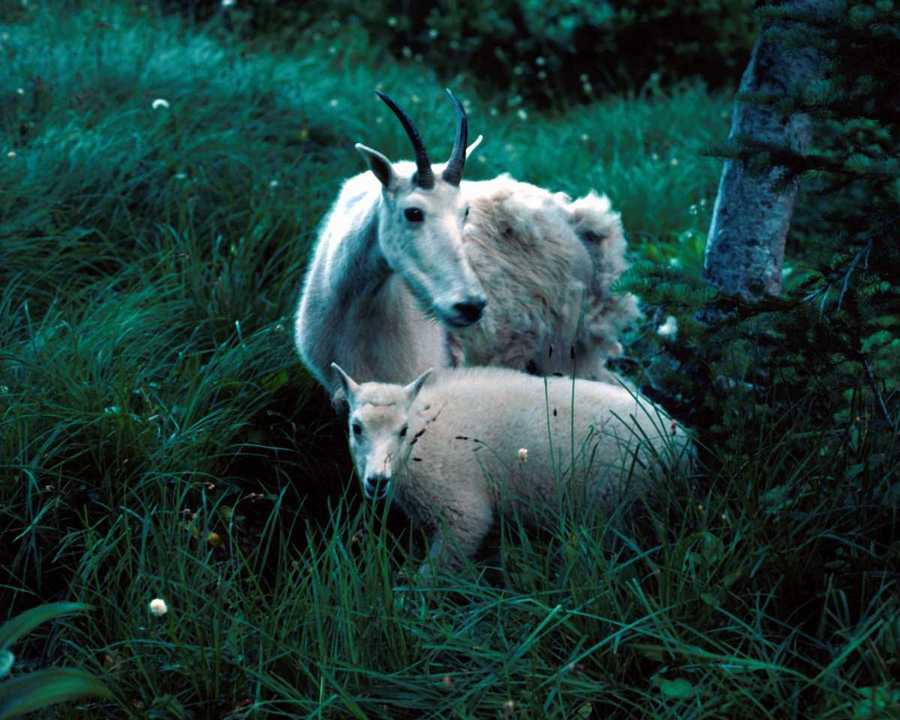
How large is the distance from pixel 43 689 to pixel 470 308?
2.09 metres

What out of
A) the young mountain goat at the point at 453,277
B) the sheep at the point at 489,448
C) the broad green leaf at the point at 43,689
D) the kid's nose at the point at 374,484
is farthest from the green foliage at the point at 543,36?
the broad green leaf at the point at 43,689

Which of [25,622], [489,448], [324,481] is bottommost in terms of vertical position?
Result: [324,481]

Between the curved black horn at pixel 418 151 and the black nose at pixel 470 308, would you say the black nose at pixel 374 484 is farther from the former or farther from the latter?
the curved black horn at pixel 418 151

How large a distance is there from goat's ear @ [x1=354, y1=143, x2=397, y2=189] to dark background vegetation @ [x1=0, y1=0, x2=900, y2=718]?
1.01 metres

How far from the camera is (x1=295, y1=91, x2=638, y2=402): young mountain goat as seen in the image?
4238 millimetres

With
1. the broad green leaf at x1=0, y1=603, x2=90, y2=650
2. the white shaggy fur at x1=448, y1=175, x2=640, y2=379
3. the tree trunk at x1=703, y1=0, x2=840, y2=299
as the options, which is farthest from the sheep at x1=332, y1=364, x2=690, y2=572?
the broad green leaf at x1=0, y1=603, x2=90, y2=650

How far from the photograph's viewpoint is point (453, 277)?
4.15 meters

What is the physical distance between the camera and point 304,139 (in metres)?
7.64

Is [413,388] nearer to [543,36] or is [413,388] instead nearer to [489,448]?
[489,448]

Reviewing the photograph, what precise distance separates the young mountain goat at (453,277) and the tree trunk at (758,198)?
2.46 feet

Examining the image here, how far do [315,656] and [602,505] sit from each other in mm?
1263

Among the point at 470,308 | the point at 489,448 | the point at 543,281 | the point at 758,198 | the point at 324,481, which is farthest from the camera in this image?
the point at 543,281

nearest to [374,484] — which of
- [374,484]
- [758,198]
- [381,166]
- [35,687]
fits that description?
[374,484]

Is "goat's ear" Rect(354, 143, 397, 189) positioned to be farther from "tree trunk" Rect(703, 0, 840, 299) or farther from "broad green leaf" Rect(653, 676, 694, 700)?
"broad green leaf" Rect(653, 676, 694, 700)
